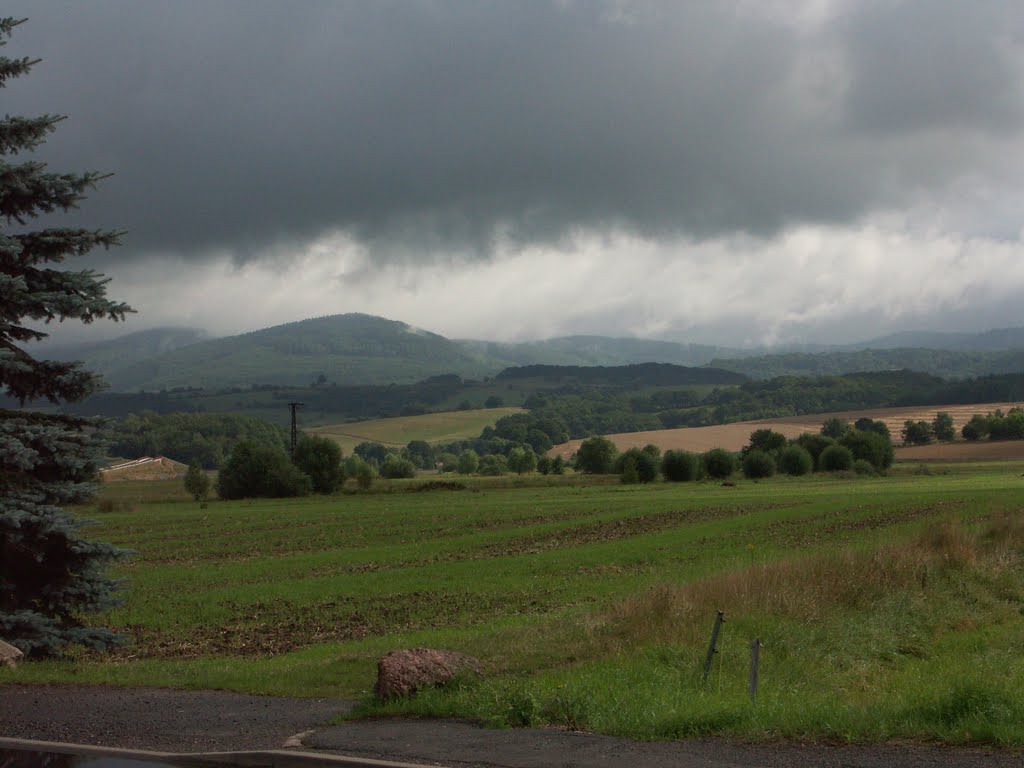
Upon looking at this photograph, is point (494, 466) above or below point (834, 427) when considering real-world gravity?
below

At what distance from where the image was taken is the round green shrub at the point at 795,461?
401ft

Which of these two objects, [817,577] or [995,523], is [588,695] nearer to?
A: [817,577]

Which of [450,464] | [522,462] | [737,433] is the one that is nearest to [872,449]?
[737,433]

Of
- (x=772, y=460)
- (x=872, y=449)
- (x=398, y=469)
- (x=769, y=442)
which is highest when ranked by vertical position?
(x=769, y=442)

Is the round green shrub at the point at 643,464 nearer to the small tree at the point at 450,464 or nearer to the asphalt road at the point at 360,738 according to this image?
the small tree at the point at 450,464

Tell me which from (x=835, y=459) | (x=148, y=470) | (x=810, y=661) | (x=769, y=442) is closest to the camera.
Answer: (x=810, y=661)

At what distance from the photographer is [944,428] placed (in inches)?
6540

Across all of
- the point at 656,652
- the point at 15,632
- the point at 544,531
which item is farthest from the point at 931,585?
the point at 544,531

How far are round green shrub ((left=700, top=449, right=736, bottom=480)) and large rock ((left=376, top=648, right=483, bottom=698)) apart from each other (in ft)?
368

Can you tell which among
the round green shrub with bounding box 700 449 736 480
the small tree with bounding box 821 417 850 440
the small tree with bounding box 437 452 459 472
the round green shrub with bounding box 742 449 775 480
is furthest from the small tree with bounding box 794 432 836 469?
the small tree with bounding box 437 452 459 472

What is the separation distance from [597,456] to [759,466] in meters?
32.4

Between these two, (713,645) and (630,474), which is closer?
(713,645)

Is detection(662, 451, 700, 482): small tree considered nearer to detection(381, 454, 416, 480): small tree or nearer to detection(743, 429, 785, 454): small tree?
detection(743, 429, 785, 454): small tree

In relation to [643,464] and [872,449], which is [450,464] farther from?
[872,449]
